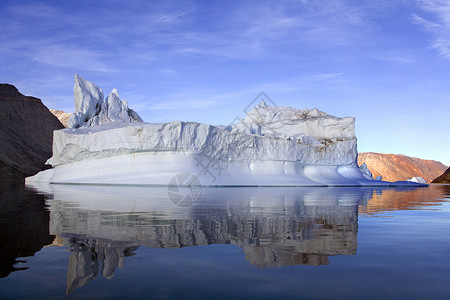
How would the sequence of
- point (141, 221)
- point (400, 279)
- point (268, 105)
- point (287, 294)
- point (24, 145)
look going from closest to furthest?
point (287, 294), point (400, 279), point (141, 221), point (268, 105), point (24, 145)

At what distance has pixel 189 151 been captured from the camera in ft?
60.1

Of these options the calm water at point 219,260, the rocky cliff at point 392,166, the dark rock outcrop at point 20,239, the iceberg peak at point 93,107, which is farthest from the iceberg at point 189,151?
the rocky cliff at point 392,166

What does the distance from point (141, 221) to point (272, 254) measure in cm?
208

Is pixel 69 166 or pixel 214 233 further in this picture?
pixel 69 166

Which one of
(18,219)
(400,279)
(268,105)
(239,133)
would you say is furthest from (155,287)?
(268,105)

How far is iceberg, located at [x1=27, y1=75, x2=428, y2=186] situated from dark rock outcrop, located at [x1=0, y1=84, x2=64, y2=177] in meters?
34.0

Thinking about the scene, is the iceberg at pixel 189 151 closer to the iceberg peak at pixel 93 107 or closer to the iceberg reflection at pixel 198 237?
the iceberg peak at pixel 93 107

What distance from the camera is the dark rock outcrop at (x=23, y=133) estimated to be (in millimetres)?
53125

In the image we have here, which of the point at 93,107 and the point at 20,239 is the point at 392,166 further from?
the point at 20,239

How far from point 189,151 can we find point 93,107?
8040 mm

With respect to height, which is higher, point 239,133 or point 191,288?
point 239,133

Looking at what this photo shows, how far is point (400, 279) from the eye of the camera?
216cm

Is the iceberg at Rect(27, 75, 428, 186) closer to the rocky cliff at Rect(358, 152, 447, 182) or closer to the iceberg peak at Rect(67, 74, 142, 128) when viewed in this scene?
the iceberg peak at Rect(67, 74, 142, 128)

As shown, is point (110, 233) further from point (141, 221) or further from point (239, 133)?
point (239, 133)
